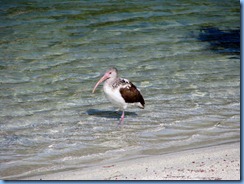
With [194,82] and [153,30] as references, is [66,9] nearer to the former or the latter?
[153,30]

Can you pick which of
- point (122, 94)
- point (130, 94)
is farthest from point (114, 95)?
point (130, 94)

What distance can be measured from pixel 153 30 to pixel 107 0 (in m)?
2.10

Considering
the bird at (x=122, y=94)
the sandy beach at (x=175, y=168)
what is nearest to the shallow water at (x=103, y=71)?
the bird at (x=122, y=94)

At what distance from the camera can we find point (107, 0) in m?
17.0

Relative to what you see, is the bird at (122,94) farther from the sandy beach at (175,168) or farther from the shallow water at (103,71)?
the sandy beach at (175,168)

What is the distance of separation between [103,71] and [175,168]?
5.88 metres

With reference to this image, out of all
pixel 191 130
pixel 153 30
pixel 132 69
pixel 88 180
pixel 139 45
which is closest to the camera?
pixel 88 180

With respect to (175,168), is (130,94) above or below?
below

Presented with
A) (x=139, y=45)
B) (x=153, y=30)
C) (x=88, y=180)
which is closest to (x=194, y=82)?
(x=139, y=45)

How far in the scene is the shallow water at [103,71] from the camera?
8531mm

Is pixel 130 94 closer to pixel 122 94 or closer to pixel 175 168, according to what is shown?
pixel 122 94

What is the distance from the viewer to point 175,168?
6934 millimetres

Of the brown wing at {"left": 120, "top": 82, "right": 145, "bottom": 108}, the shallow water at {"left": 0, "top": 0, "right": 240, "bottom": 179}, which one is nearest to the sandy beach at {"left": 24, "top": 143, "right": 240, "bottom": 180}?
the shallow water at {"left": 0, "top": 0, "right": 240, "bottom": 179}

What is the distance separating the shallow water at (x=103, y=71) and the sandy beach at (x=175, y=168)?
484 millimetres
